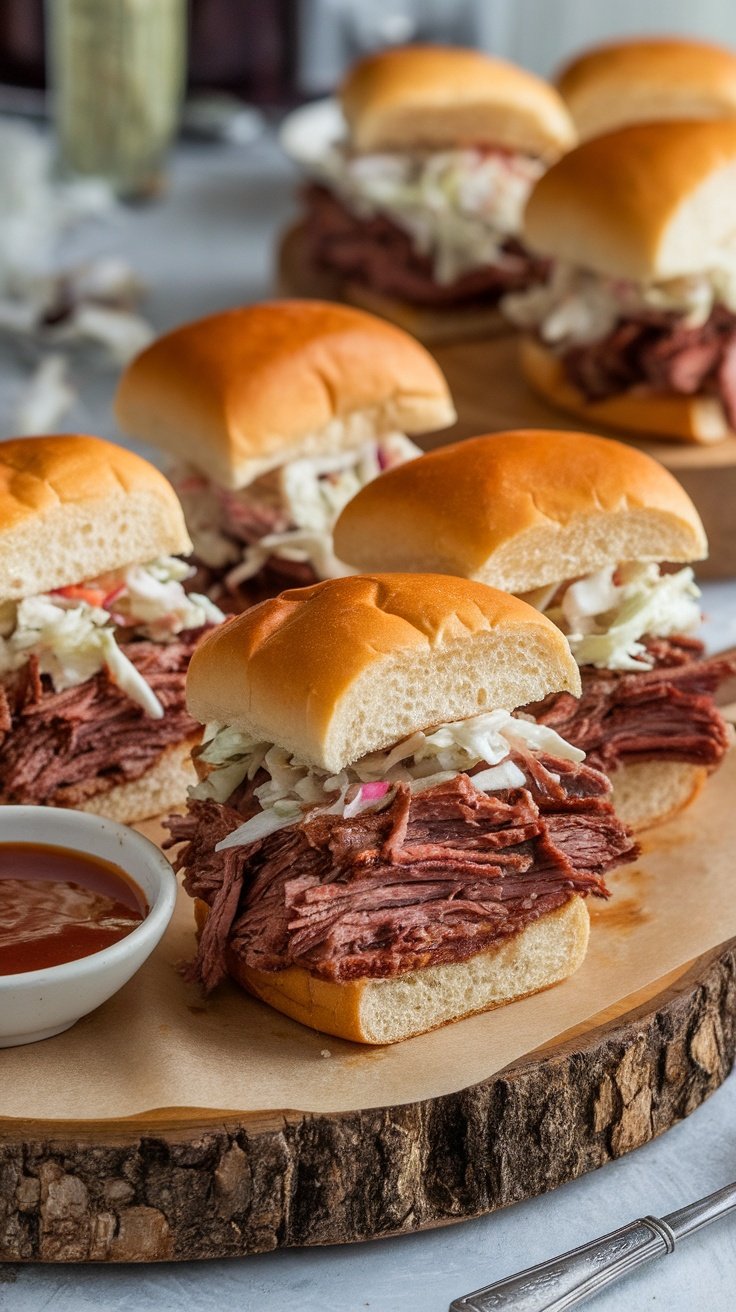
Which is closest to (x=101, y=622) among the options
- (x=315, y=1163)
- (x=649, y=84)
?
(x=315, y=1163)

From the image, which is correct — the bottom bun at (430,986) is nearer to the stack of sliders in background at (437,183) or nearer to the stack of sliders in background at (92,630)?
the stack of sliders in background at (92,630)

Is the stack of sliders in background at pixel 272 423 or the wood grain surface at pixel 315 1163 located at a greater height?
the stack of sliders in background at pixel 272 423

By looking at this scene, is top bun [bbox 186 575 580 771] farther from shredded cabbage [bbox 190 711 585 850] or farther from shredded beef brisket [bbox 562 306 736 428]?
shredded beef brisket [bbox 562 306 736 428]

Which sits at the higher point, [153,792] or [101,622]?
[101,622]

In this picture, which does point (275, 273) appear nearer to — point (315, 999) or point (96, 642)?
point (96, 642)

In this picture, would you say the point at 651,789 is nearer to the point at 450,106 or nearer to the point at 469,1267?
the point at 469,1267

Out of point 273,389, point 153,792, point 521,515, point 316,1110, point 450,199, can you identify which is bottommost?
point 153,792

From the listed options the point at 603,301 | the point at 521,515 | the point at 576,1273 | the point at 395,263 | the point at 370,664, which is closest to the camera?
the point at 576,1273

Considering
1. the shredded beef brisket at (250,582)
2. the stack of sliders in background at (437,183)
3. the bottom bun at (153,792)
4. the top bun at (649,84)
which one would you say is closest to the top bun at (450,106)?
the stack of sliders in background at (437,183)
